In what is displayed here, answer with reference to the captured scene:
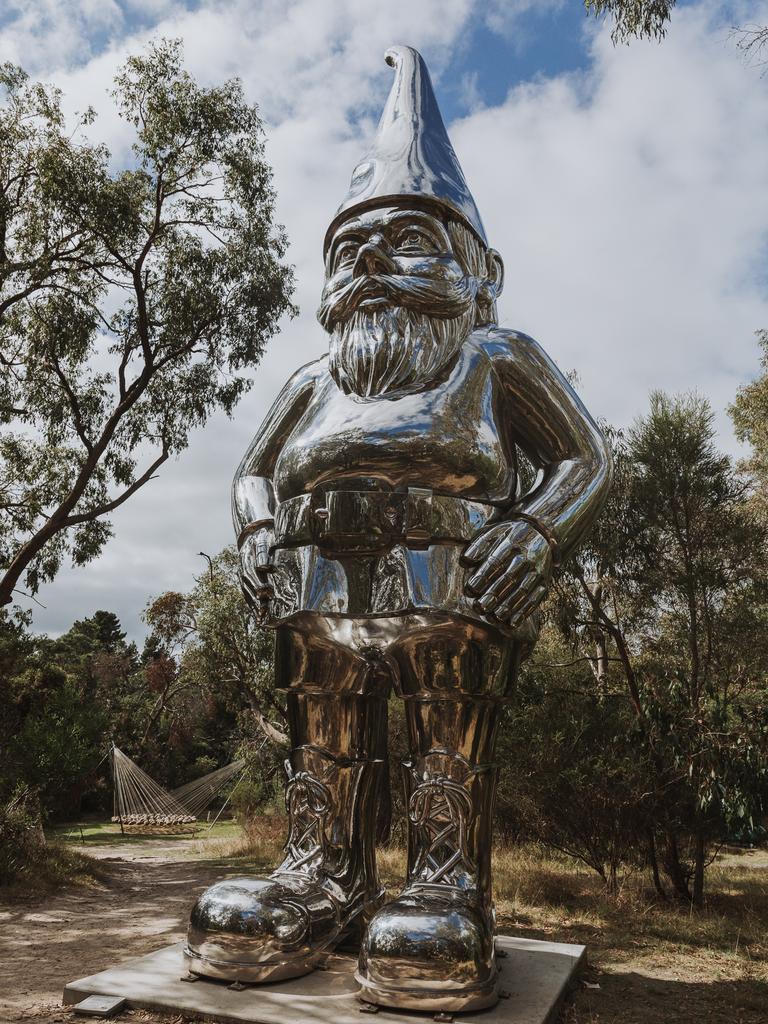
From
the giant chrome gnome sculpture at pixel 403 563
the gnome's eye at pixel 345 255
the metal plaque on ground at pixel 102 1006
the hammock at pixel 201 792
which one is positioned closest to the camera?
the metal plaque on ground at pixel 102 1006

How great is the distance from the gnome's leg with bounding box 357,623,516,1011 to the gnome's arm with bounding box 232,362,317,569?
0.88 m

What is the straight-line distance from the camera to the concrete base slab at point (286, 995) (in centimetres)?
207

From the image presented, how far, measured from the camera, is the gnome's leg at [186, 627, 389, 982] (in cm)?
250

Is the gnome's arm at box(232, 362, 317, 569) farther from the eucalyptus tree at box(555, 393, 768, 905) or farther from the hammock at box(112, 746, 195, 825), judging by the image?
the hammock at box(112, 746, 195, 825)

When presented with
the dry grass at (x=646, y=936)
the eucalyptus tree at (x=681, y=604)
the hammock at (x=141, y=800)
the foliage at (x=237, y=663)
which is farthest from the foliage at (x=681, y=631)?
the hammock at (x=141, y=800)

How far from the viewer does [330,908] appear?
2.50 meters

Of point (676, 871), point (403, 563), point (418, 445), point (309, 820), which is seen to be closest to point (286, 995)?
point (309, 820)

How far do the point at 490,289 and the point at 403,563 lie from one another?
1.26 meters

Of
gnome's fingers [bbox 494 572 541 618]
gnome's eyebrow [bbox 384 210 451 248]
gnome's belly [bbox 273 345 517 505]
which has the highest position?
gnome's eyebrow [bbox 384 210 451 248]

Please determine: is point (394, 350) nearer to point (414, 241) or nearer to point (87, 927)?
point (414, 241)

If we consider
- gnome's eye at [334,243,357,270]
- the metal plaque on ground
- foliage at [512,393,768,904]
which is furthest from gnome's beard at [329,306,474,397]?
foliage at [512,393,768,904]

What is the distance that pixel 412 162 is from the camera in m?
3.05

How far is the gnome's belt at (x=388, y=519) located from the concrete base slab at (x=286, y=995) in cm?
127

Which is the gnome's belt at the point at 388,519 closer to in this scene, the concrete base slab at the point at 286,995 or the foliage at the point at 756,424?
the concrete base slab at the point at 286,995
